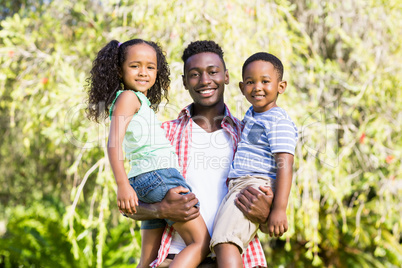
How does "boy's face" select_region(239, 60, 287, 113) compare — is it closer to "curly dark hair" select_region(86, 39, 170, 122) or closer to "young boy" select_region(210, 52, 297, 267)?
"young boy" select_region(210, 52, 297, 267)

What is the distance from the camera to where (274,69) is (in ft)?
6.73

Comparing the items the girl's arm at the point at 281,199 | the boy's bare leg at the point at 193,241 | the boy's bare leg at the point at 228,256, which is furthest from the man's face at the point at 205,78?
the boy's bare leg at the point at 228,256

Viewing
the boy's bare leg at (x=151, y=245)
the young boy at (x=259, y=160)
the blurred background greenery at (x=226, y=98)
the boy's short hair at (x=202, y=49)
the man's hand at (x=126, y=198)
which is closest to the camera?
the man's hand at (x=126, y=198)

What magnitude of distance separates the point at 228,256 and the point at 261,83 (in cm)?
77

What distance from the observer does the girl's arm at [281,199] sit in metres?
1.84

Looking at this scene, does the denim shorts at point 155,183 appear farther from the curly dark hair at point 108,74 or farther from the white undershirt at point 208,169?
the curly dark hair at point 108,74

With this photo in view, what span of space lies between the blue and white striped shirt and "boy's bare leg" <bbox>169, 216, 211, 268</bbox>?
279 mm

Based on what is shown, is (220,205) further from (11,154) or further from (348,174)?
(11,154)

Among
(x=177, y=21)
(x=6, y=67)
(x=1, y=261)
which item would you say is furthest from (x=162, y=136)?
(x=1, y=261)

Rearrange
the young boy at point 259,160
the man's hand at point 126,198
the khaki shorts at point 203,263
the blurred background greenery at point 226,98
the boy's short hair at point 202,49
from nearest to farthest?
the man's hand at point 126,198 < the young boy at point 259,160 < the khaki shorts at point 203,263 < the boy's short hair at point 202,49 < the blurred background greenery at point 226,98

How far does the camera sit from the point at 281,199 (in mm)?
1851

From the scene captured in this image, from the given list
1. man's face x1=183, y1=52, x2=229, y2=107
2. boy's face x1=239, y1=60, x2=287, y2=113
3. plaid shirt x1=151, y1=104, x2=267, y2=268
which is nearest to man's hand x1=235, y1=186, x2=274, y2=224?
plaid shirt x1=151, y1=104, x2=267, y2=268

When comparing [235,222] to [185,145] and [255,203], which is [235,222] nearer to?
[255,203]

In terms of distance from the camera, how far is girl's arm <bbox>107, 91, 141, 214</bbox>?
69.0 inches
